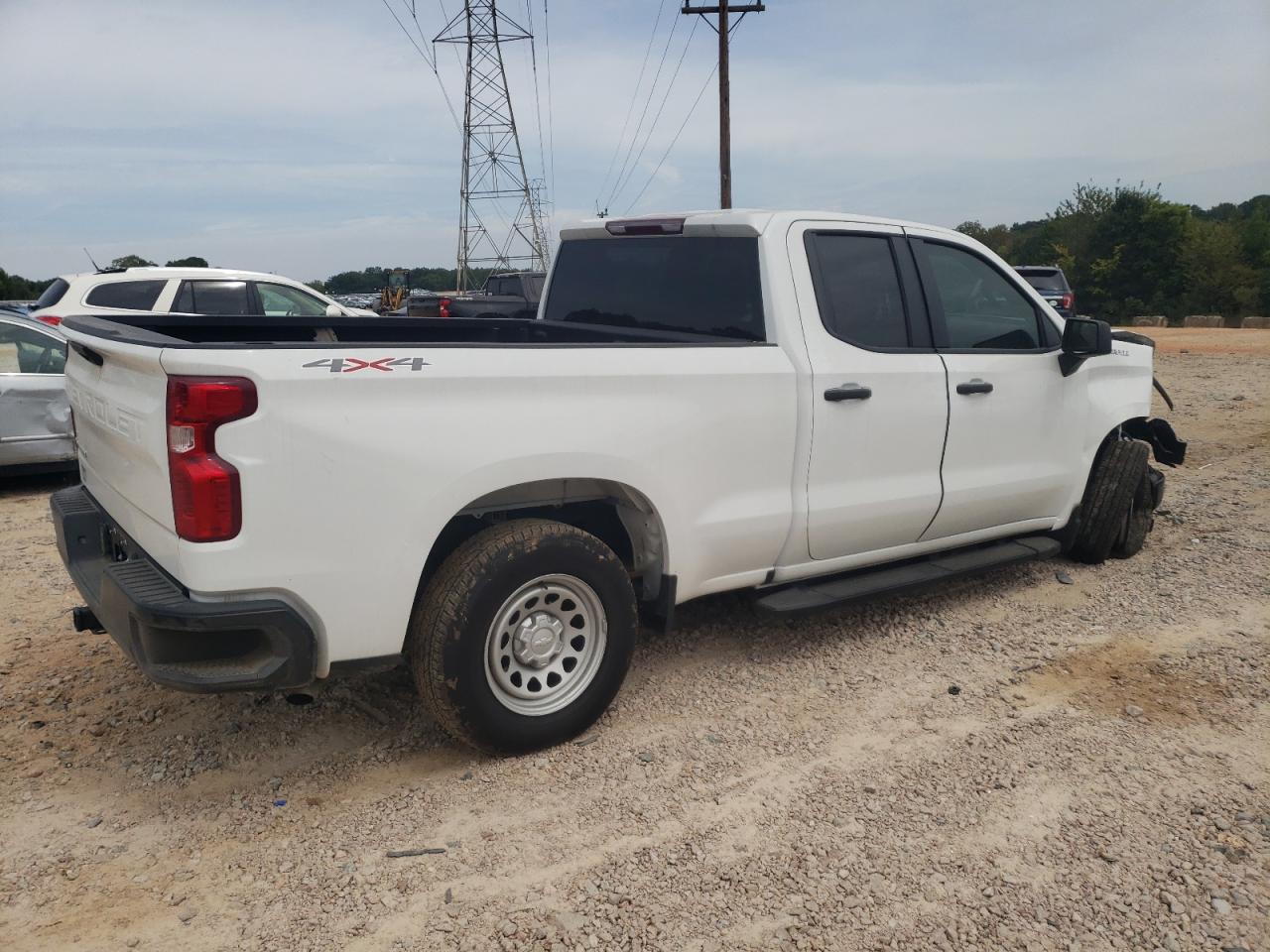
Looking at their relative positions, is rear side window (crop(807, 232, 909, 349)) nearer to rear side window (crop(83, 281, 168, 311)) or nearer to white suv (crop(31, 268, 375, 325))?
white suv (crop(31, 268, 375, 325))

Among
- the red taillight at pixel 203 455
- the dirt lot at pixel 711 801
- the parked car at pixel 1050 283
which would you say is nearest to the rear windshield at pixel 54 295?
the dirt lot at pixel 711 801

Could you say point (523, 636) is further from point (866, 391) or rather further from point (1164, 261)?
point (1164, 261)

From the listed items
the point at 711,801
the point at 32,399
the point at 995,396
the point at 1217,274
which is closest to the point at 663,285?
the point at 995,396

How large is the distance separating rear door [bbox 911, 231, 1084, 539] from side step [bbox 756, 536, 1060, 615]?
15 centimetres

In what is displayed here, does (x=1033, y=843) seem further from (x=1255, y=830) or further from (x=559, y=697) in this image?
(x=559, y=697)

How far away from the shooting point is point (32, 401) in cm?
768

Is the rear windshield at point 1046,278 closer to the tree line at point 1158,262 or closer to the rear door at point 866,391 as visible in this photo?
the rear door at point 866,391

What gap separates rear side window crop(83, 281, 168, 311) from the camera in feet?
33.1

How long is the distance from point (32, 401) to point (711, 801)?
680 cm

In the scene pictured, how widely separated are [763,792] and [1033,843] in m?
0.84

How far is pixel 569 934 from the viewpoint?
2.62 m

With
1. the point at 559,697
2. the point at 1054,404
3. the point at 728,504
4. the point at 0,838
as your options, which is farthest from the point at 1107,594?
the point at 0,838

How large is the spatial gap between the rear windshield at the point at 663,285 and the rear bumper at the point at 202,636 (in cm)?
219

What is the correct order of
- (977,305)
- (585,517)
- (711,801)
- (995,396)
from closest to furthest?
(711,801)
(585,517)
(995,396)
(977,305)
